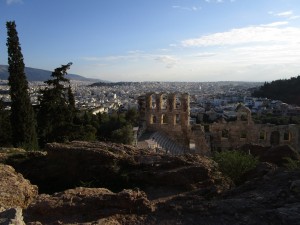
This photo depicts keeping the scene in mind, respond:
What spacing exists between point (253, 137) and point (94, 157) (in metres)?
20.8

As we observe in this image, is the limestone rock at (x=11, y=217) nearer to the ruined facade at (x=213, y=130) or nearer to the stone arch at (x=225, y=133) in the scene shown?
the ruined facade at (x=213, y=130)

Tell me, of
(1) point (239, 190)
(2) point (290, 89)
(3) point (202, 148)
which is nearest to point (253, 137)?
(3) point (202, 148)

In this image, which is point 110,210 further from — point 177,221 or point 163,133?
point 163,133

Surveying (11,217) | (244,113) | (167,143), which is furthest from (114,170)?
(244,113)

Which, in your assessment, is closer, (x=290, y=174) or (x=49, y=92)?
(x=290, y=174)

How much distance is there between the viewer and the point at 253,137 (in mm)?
31953

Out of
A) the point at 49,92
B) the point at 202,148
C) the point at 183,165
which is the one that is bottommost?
the point at 202,148

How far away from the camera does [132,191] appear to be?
30.0 ft

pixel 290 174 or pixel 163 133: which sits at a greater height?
pixel 290 174

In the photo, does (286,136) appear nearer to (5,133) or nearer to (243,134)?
(243,134)

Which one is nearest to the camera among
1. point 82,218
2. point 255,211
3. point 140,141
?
point 255,211

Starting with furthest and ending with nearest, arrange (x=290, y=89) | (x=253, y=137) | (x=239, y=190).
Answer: (x=290, y=89)
(x=253, y=137)
(x=239, y=190)

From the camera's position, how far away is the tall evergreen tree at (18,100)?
24875 mm

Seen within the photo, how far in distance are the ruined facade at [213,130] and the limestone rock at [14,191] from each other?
70.3 ft
